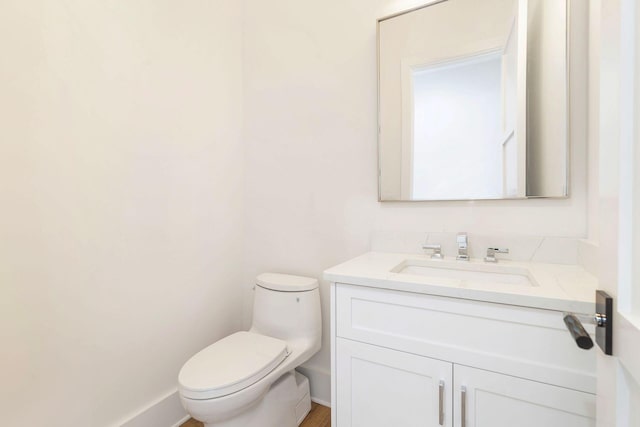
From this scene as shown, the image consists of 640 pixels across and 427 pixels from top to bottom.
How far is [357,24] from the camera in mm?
1528

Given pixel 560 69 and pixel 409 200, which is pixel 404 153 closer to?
pixel 409 200

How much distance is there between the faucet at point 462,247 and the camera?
48.1 inches

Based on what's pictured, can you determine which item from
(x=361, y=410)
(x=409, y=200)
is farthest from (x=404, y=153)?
(x=361, y=410)

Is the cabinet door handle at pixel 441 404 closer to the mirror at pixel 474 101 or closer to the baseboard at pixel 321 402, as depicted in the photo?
the mirror at pixel 474 101

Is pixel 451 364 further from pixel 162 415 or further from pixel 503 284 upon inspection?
pixel 162 415

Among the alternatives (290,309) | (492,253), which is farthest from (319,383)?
(492,253)

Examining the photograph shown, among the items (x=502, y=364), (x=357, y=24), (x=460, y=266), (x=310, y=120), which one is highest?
(x=357, y=24)

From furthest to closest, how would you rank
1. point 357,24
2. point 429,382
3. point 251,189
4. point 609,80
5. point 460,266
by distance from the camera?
point 251,189, point 357,24, point 460,266, point 429,382, point 609,80

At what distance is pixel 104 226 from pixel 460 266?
4.83ft

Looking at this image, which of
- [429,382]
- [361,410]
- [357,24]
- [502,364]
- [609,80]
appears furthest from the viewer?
[357,24]

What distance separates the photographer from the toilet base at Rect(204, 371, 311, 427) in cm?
126

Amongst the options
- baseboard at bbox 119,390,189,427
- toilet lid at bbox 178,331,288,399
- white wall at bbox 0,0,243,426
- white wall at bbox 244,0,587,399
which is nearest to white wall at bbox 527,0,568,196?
white wall at bbox 244,0,587,399

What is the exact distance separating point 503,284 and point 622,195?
0.55 m

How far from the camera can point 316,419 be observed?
60.8 inches
